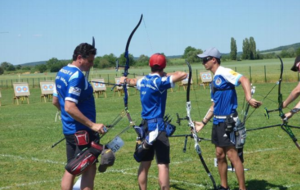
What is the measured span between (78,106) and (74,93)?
0.27 meters

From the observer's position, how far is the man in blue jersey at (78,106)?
220 inches

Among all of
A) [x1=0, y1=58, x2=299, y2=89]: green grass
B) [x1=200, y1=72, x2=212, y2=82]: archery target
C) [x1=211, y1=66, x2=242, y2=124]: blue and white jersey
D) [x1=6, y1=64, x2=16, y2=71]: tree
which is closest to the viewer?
[x1=211, y1=66, x2=242, y2=124]: blue and white jersey

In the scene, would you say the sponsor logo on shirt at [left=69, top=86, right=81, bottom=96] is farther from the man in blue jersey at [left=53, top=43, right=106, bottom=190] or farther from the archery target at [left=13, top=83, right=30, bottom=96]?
the archery target at [left=13, top=83, right=30, bottom=96]

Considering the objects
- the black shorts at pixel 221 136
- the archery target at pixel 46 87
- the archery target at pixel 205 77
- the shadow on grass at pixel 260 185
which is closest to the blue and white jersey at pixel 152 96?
the black shorts at pixel 221 136

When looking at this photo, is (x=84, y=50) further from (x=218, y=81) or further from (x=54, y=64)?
(x=54, y=64)

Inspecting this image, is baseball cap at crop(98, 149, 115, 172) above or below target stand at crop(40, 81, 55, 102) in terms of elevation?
above

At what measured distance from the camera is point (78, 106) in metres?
5.83

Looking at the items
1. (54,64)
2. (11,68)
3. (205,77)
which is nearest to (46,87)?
(205,77)

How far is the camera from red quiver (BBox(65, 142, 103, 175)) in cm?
577

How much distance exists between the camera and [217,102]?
685cm

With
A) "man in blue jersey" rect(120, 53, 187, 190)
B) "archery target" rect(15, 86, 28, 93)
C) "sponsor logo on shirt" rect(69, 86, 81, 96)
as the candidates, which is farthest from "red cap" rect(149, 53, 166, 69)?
"archery target" rect(15, 86, 28, 93)

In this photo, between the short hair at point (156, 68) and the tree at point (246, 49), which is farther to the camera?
the tree at point (246, 49)

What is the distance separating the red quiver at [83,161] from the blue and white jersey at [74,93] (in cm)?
27

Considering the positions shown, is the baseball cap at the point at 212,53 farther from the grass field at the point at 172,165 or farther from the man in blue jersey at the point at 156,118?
the grass field at the point at 172,165
